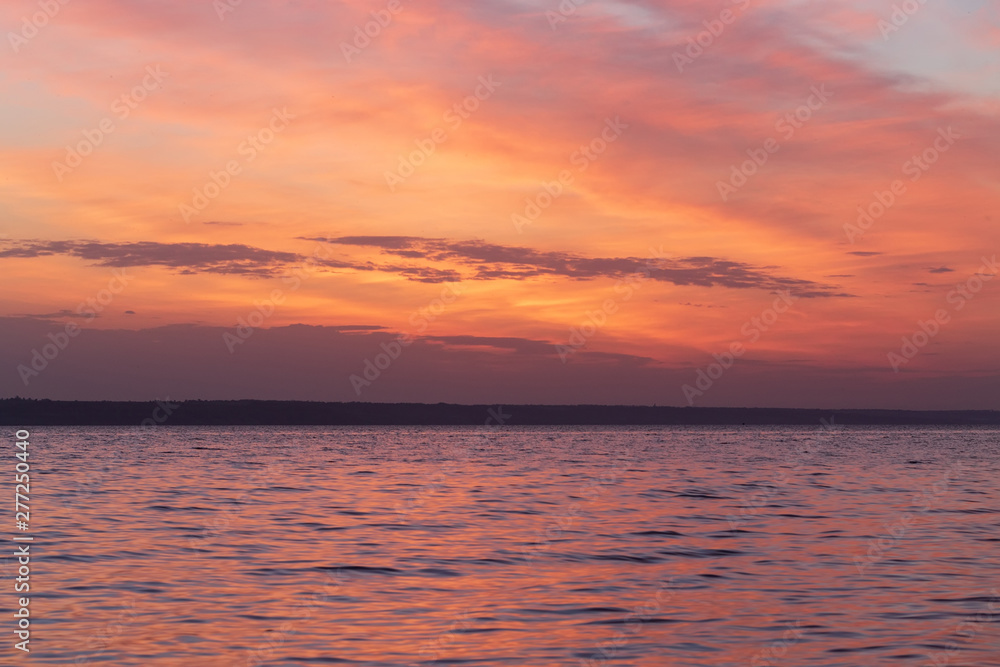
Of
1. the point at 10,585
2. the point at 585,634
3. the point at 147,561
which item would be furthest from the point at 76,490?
the point at 585,634

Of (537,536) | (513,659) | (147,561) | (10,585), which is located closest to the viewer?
(513,659)

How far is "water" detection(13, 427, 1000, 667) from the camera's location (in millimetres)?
15398

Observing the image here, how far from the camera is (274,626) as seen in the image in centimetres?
1658

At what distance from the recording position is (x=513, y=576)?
21.7 m

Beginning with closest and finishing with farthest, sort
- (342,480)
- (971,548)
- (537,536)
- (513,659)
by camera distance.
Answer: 1. (513,659)
2. (971,548)
3. (537,536)
4. (342,480)

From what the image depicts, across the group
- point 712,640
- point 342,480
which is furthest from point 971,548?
point 342,480

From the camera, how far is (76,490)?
42125mm

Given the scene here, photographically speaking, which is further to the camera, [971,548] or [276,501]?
[276,501]

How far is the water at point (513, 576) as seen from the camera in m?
15.4

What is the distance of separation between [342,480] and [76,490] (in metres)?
13.4

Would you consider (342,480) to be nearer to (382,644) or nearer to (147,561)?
(147,561)

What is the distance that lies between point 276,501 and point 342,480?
13.0m

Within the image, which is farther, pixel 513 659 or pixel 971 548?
pixel 971 548

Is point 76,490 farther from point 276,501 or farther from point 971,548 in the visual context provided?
point 971,548
